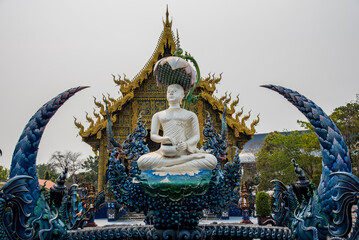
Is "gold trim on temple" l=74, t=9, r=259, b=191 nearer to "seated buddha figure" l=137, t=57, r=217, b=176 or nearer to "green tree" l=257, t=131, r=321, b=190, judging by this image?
"green tree" l=257, t=131, r=321, b=190

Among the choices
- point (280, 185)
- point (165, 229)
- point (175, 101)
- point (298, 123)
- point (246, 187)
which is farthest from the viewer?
point (298, 123)

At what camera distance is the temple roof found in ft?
46.5

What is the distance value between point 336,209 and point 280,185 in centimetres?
170

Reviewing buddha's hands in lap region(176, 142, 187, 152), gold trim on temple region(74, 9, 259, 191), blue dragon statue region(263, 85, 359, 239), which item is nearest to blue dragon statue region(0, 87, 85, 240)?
buddha's hands in lap region(176, 142, 187, 152)

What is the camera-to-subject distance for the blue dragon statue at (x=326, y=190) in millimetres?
4391

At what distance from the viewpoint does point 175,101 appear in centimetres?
541

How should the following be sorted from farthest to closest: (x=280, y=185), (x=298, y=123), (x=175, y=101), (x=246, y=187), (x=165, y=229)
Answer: (x=298, y=123), (x=246, y=187), (x=280, y=185), (x=175, y=101), (x=165, y=229)

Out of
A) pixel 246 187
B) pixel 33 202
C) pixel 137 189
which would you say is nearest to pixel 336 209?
pixel 137 189

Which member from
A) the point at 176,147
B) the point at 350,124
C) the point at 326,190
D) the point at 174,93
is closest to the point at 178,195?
the point at 176,147

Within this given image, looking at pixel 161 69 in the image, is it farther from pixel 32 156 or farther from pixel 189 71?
pixel 32 156

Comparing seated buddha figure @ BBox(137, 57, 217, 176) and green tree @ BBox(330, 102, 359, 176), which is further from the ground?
green tree @ BBox(330, 102, 359, 176)

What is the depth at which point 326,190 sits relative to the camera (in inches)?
184

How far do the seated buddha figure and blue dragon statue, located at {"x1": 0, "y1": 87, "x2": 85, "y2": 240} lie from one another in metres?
1.50

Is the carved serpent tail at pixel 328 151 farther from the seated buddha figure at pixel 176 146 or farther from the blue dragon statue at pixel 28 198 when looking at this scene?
the blue dragon statue at pixel 28 198
